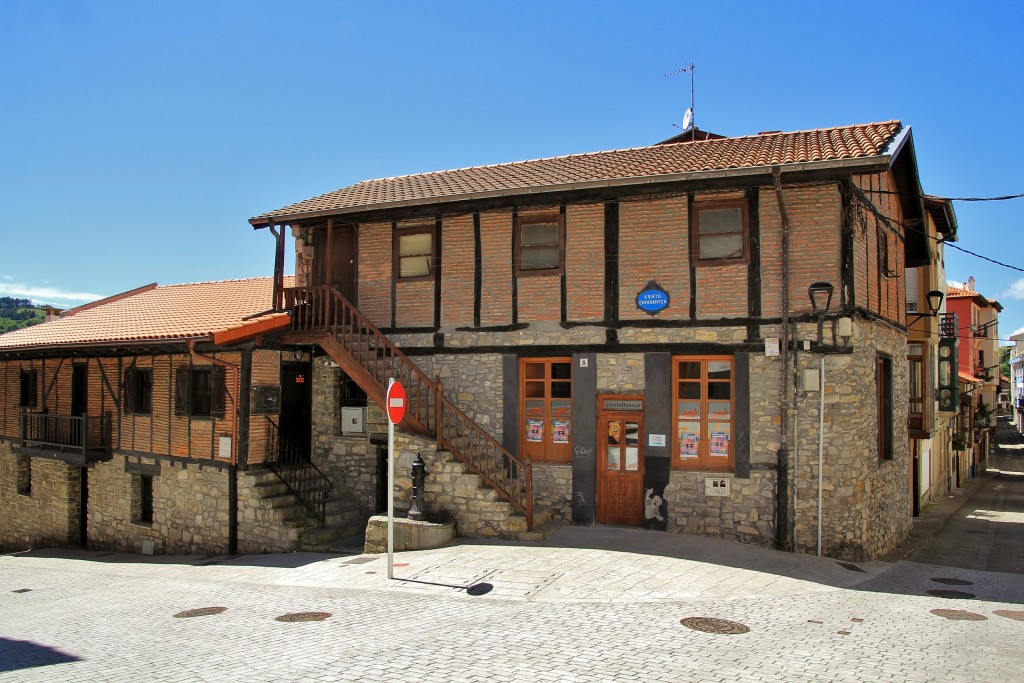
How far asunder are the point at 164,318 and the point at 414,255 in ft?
20.4

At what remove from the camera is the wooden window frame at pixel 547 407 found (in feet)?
43.8

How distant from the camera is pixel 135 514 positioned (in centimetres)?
1636

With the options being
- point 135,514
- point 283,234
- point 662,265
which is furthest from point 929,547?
point 135,514

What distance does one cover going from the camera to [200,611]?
9.45 meters

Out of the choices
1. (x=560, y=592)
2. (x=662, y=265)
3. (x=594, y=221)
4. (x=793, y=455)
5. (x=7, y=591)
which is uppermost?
(x=594, y=221)

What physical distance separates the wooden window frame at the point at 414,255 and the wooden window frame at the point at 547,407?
256cm

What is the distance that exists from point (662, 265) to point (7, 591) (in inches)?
486

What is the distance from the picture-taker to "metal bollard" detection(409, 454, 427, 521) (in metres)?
12.1

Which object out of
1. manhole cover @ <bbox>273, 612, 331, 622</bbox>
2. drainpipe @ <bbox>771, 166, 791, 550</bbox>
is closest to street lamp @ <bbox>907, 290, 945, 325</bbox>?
drainpipe @ <bbox>771, 166, 791, 550</bbox>

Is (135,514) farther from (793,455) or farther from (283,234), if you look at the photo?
(793,455)

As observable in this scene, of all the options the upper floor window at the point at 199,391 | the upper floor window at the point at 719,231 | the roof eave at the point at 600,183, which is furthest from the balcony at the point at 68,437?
the upper floor window at the point at 719,231

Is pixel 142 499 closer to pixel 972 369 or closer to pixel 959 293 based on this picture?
pixel 959 293

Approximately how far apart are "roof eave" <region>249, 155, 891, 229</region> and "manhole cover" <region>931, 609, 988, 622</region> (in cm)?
597

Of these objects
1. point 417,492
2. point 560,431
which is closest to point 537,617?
point 417,492
